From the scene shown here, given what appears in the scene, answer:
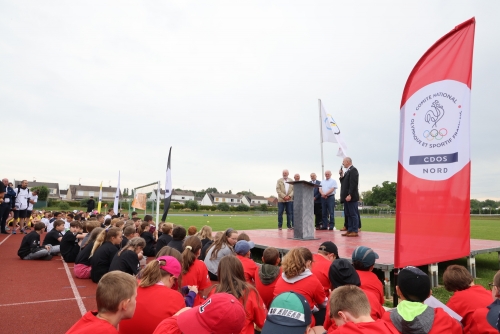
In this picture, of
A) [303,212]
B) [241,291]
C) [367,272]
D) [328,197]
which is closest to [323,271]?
[367,272]

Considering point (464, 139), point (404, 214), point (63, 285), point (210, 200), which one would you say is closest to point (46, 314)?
point (63, 285)

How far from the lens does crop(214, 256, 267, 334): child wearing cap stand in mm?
3068

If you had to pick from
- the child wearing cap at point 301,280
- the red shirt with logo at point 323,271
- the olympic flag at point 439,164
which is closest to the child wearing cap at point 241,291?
the child wearing cap at point 301,280

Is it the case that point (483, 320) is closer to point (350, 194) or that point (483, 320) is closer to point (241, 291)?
point (241, 291)

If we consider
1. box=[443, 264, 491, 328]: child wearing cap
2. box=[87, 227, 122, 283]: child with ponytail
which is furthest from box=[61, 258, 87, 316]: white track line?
box=[443, 264, 491, 328]: child wearing cap

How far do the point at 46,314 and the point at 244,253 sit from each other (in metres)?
3.15

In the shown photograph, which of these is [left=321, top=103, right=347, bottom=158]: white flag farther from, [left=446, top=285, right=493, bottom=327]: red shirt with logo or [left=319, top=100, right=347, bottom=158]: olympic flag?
[left=446, top=285, right=493, bottom=327]: red shirt with logo

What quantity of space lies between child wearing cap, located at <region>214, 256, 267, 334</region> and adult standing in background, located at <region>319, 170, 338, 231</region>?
9294 millimetres

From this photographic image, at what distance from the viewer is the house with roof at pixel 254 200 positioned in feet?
383

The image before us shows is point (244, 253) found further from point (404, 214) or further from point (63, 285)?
point (63, 285)

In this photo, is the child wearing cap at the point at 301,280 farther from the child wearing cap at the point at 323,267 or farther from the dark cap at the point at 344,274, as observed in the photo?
the child wearing cap at the point at 323,267

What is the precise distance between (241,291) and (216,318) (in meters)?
1.13

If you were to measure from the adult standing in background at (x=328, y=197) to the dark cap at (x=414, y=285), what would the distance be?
372 inches

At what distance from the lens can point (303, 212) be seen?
927cm
